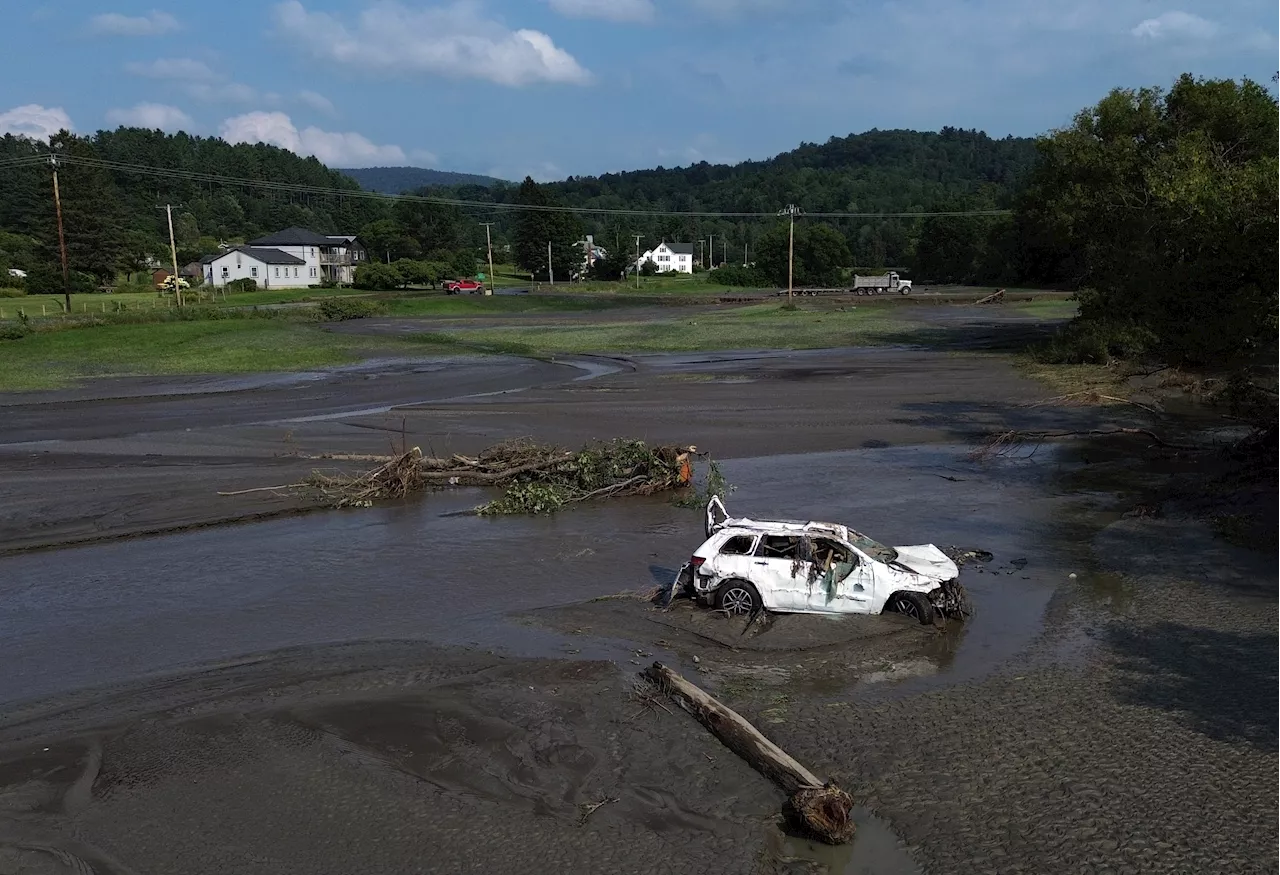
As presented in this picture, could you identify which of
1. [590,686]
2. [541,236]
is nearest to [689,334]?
[590,686]

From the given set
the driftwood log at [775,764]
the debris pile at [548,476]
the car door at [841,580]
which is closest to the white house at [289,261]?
the debris pile at [548,476]

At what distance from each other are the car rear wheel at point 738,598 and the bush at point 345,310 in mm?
69755

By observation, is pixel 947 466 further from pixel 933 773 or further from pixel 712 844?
pixel 712 844

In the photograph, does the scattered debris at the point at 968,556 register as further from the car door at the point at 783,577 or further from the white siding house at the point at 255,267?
the white siding house at the point at 255,267

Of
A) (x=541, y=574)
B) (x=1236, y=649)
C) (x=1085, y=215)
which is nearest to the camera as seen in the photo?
(x=1236, y=649)

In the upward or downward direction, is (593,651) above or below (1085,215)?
below

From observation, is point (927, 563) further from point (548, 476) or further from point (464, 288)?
point (464, 288)

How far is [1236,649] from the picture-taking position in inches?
576

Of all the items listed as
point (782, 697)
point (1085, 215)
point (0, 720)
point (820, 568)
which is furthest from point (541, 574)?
point (1085, 215)

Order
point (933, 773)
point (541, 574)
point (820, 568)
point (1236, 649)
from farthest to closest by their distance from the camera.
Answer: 1. point (541, 574)
2. point (820, 568)
3. point (1236, 649)
4. point (933, 773)

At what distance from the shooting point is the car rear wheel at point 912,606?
15492 millimetres

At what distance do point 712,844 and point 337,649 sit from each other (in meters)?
7.39

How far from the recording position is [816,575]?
15.6 meters

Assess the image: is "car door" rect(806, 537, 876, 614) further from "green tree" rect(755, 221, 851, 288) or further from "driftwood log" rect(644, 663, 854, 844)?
"green tree" rect(755, 221, 851, 288)
